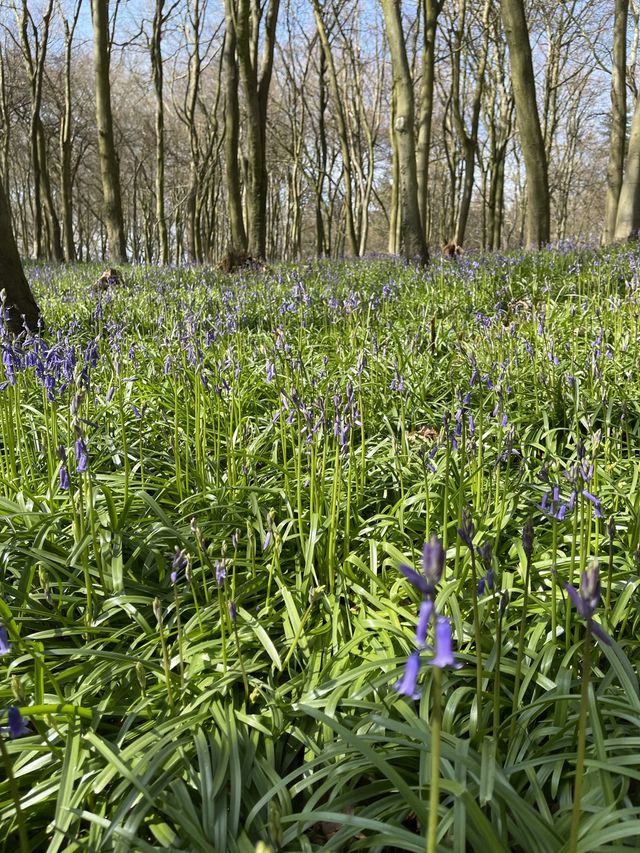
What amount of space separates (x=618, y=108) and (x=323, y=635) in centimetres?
1629

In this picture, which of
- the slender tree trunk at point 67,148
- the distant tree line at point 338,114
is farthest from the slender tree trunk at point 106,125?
the slender tree trunk at point 67,148

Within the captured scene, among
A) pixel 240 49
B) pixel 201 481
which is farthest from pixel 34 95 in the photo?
pixel 201 481

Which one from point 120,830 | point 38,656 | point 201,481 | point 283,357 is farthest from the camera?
point 283,357

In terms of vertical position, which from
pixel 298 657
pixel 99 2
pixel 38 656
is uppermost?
pixel 99 2

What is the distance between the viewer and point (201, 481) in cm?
297

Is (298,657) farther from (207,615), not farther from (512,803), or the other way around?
(512,803)

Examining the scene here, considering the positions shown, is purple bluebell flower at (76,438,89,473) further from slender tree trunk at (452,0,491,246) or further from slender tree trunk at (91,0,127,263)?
slender tree trunk at (452,0,491,246)

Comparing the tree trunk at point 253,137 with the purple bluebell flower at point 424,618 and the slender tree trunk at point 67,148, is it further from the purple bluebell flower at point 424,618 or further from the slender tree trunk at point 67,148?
the purple bluebell flower at point 424,618

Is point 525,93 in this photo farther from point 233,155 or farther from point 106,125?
point 106,125

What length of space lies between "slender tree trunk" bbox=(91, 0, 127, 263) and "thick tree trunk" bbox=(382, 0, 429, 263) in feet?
18.0

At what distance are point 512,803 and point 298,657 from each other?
0.91 metres

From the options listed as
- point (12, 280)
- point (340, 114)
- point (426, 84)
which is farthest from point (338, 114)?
point (12, 280)

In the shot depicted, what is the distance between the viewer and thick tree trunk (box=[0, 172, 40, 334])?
5016 mm

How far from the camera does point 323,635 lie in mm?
2143
